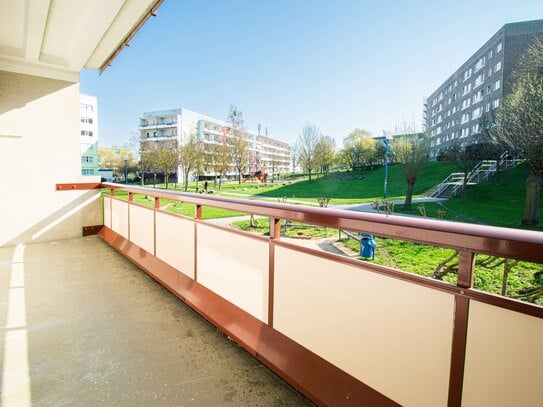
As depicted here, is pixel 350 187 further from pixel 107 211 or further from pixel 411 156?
pixel 107 211

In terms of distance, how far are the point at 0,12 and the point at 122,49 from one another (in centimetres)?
146

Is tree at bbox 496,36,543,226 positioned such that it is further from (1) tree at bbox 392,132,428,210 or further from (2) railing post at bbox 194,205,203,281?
(2) railing post at bbox 194,205,203,281

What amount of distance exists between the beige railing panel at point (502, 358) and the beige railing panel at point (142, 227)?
11.4ft

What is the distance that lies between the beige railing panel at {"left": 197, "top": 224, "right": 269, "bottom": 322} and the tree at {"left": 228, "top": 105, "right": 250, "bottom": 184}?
42304mm

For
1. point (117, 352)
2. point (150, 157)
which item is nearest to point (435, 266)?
point (117, 352)

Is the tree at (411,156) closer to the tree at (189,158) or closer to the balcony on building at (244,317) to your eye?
the balcony on building at (244,317)

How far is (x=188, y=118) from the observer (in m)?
61.3

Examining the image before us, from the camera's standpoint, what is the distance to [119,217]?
16.7ft

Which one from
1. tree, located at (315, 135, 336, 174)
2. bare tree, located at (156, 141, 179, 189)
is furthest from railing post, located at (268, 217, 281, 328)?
tree, located at (315, 135, 336, 174)

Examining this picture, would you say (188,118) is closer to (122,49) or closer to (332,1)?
(332,1)

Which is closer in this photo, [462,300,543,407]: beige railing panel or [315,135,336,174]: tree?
[462,300,543,407]: beige railing panel

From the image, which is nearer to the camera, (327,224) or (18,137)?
(327,224)

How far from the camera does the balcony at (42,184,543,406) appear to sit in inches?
36.9

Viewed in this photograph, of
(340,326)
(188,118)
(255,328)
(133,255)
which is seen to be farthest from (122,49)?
(188,118)
